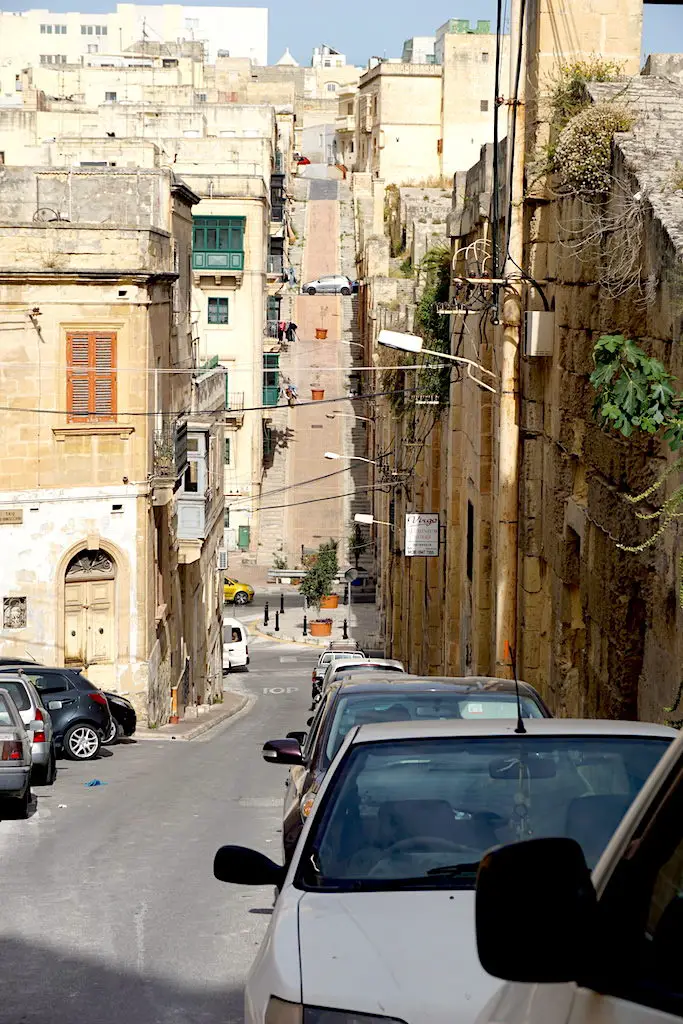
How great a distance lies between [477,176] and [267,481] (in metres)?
45.9

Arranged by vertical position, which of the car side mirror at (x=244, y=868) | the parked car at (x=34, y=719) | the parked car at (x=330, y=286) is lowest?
the parked car at (x=34, y=719)

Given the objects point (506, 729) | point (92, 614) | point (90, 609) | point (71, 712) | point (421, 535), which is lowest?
point (92, 614)

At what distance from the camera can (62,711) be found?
2330 cm

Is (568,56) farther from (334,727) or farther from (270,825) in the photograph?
(334,727)

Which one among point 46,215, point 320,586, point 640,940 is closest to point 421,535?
point 46,215

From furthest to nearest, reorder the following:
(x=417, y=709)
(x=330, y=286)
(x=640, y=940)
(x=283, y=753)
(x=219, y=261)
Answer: (x=330, y=286) → (x=219, y=261) → (x=283, y=753) → (x=417, y=709) → (x=640, y=940)

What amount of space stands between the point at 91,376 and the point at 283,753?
22503 millimetres

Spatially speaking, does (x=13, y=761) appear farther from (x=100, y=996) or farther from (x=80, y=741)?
(x=80, y=741)

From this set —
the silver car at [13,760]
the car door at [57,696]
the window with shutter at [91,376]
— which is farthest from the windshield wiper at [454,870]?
the window with shutter at [91,376]

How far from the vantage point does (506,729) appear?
6.05 metres

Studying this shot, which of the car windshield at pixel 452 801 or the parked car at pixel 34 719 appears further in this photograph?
the parked car at pixel 34 719

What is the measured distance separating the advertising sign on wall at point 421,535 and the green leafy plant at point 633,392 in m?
16.0

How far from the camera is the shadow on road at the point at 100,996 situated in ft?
25.6

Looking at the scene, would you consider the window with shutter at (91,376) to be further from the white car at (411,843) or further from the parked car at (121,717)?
the white car at (411,843)
